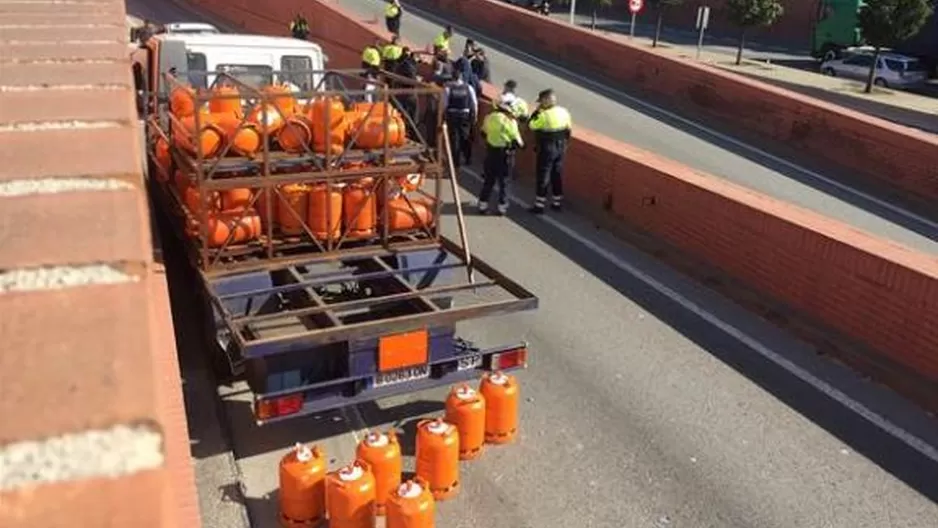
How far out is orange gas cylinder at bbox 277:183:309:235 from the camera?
7.14 meters

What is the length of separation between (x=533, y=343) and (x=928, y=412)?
3.43m

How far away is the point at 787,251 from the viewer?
9039 millimetres

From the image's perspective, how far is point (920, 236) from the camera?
13.1 meters

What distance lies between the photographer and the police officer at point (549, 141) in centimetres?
1238

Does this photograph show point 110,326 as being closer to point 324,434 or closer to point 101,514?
point 101,514

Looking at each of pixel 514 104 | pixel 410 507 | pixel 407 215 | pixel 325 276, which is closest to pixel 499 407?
pixel 410 507

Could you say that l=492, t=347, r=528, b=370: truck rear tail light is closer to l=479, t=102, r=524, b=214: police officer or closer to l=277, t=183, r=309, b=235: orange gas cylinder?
l=277, t=183, r=309, b=235: orange gas cylinder

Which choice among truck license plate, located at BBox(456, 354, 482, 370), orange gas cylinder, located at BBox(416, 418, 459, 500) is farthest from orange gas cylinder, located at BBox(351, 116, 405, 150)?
orange gas cylinder, located at BBox(416, 418, 459, 500)

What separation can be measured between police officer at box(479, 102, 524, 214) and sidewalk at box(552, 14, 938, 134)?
19.5 metres

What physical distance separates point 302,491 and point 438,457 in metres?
0.91

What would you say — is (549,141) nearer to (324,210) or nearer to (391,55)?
(324,210)

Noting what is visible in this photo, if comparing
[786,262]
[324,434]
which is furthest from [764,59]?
[324,434]

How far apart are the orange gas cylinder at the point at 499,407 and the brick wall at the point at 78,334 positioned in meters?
4.23

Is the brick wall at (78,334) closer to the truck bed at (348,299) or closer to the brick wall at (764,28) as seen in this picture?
the truck bed at (348,299)
